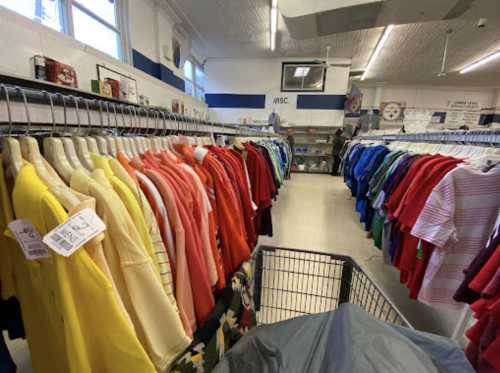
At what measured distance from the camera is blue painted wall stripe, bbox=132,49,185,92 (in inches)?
180

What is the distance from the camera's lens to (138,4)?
4.36 metres

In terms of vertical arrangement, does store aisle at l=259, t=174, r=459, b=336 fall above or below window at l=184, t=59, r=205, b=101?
below

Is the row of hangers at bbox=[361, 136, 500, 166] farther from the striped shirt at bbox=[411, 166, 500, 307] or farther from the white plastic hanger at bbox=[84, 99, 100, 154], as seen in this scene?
the white plastic hanger at bbox=[84, 99, 100, 154]

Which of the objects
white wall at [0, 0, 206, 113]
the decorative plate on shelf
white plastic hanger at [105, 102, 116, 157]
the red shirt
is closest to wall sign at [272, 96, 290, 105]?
white wall at [0, 0, 206, 113]

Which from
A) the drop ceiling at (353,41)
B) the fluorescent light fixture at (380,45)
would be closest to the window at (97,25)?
the drop ceiling at (353,41)

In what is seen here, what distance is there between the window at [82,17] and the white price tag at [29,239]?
10.5 feet

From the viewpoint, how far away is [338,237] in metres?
3.19

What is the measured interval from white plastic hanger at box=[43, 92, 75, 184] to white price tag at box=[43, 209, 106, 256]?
24 cm

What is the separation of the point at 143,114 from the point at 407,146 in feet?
9.26

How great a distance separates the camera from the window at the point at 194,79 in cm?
750

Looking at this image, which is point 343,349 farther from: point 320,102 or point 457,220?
point 320,102

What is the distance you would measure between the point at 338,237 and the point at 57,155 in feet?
10.5

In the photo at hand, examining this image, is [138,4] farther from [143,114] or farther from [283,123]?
[283,123]

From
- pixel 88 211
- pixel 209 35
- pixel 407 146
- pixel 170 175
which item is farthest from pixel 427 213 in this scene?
pixel 209 35
